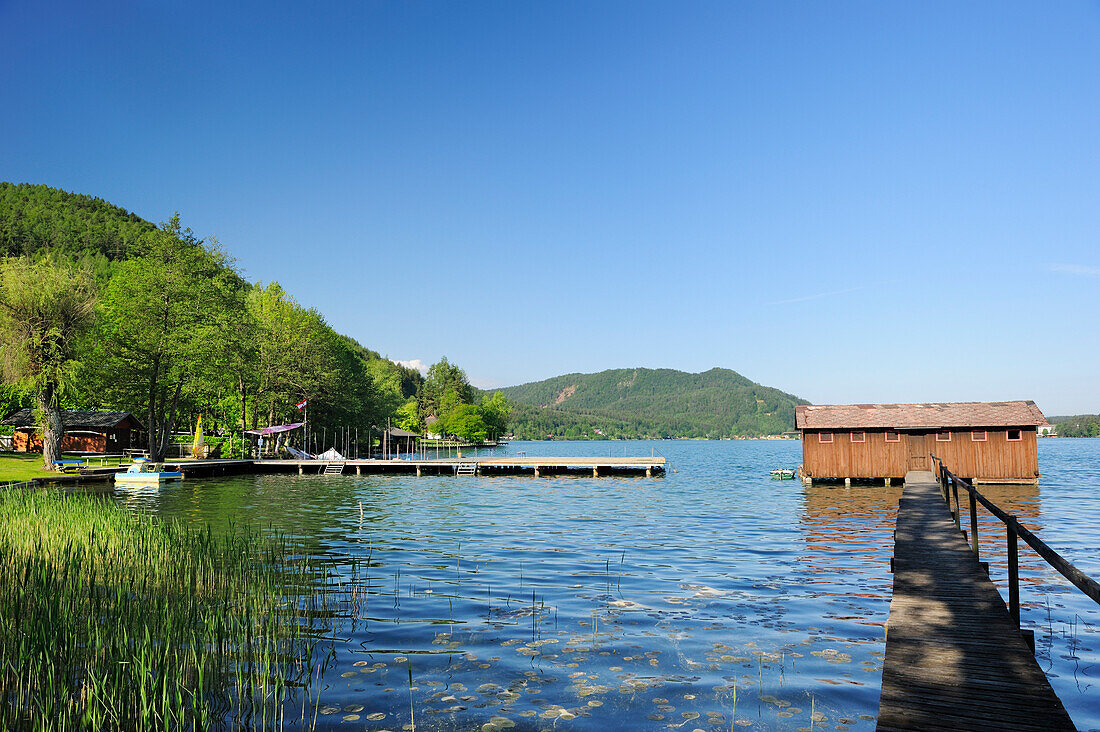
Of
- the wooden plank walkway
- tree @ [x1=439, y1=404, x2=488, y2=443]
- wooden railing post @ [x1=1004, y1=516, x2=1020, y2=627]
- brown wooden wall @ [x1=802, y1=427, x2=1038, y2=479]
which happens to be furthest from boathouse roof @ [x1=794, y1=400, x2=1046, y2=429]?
tree @ [x1=439, y1=404, x2=488, y2=443]

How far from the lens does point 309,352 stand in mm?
64938

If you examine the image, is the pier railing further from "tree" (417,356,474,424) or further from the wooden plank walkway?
"tree" (417,356,474,424)

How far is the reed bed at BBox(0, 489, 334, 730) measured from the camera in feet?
19.6

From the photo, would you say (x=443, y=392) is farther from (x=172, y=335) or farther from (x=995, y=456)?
(x=995, y=456)

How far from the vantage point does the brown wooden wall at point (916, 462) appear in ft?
126

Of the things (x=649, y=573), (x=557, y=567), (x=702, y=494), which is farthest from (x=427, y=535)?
(x=702, y=494)

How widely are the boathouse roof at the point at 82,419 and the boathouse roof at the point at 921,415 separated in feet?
178

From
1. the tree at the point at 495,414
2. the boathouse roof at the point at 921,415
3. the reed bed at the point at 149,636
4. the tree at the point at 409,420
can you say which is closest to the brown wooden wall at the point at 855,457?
the boathouse roof at the point at 921,415

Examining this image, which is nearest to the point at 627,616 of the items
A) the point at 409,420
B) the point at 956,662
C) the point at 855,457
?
the point at 956,662

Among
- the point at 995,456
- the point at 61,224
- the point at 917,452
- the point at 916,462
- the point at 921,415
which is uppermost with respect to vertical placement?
the point at 61,224

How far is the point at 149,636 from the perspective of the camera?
6.77 meters

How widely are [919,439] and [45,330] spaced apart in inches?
1823

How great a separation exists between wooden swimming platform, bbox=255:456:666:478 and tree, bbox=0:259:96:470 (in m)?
15.4

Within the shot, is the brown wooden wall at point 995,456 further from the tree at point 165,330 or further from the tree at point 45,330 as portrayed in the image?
the tree at point 45,330
